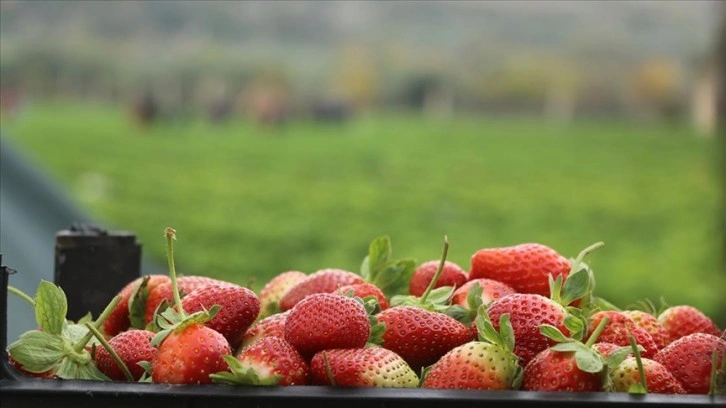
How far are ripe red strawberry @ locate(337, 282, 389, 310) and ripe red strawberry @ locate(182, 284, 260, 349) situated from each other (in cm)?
11

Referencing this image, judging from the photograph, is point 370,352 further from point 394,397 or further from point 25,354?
point 25,354

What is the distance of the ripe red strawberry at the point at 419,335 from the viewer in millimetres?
1063

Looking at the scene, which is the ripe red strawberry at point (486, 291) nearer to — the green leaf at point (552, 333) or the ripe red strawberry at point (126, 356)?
the green leaf at point (552, 333)

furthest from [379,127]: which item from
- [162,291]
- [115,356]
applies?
[115,356]

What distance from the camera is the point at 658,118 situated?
62.1 feet

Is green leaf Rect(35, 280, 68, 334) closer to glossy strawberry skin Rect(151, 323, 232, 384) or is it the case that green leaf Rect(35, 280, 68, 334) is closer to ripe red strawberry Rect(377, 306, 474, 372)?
glossy strawberry skin Rect(151, 323, 232, 384)

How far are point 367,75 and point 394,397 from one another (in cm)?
1848

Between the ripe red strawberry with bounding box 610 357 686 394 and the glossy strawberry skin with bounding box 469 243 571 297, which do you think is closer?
the ripe red strawberry with bounding box 610 357 686 394

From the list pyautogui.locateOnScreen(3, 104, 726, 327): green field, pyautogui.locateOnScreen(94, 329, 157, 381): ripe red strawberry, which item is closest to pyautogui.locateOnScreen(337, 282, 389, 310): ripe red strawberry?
pyautogui.locateOnScreen(94, 329, 157, 381): ripe red strawberry

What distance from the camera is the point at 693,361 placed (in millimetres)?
1031

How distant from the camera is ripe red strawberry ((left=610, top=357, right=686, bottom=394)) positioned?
978 millimetres

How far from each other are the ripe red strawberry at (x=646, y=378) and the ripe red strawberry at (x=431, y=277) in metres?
0.32

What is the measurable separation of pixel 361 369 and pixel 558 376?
18cm

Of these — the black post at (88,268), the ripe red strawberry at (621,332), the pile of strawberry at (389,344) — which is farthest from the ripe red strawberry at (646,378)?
the black post at (88,268)
